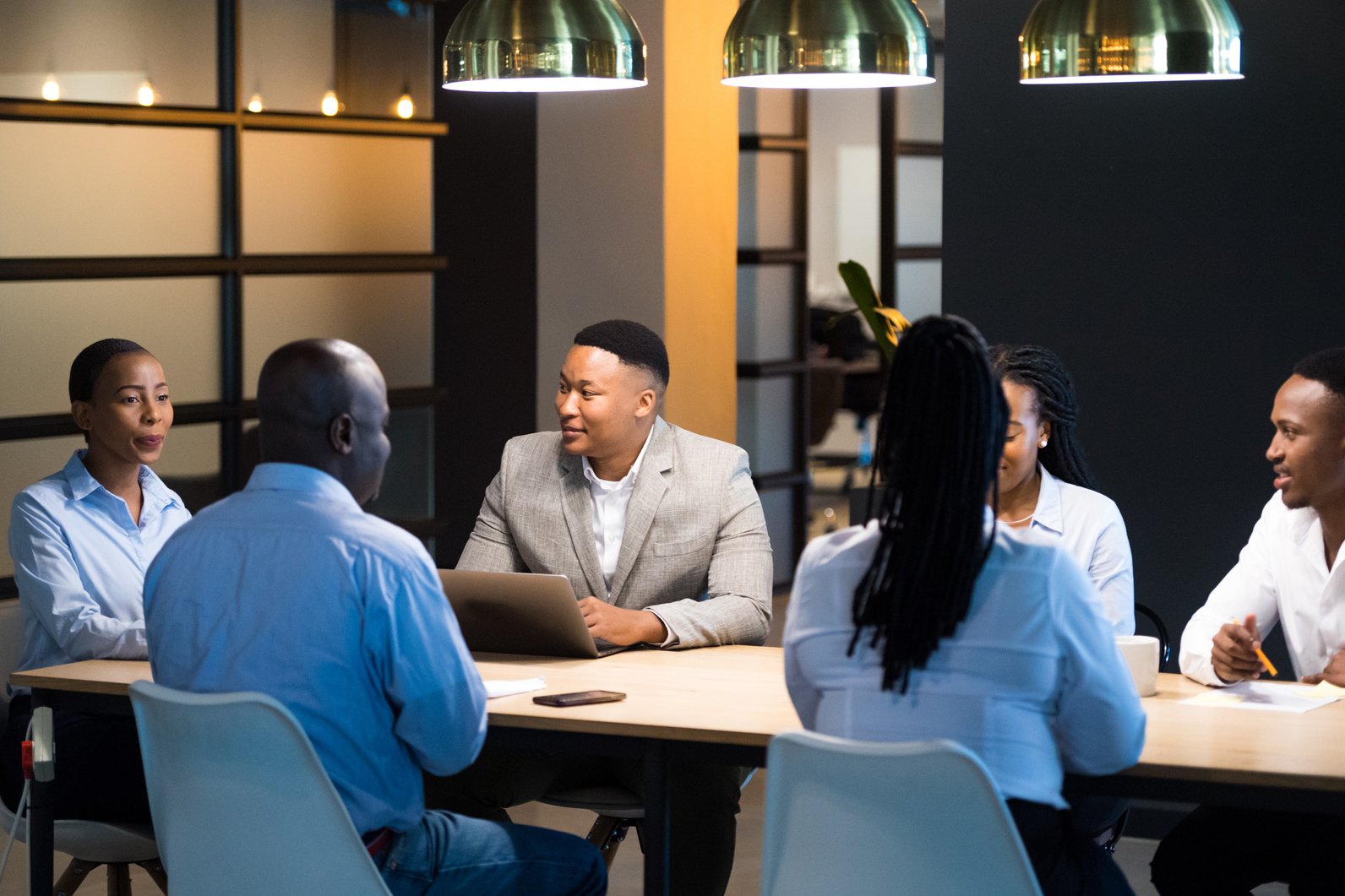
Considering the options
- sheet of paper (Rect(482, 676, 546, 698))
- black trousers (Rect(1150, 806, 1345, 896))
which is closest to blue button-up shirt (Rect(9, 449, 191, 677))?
sheet of paper (Rect(482, 676, 546, 698))

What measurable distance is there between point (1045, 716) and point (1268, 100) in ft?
8.66

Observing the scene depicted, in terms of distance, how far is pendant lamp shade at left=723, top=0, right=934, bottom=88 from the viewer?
9.39ft

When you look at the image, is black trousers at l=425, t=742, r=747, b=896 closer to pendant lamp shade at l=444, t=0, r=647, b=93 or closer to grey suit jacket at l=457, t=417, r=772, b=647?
grey suit jacket at l=457, t=417, r=772, b=647

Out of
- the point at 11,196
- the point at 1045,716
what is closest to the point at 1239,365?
the point at 1045,716

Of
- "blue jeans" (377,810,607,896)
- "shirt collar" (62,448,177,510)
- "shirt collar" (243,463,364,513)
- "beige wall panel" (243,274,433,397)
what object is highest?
"beige wall panel" (243,274,433,397)

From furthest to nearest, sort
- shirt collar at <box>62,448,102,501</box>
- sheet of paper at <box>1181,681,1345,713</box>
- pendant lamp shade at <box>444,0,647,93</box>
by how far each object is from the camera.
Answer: shirt collar at <box>62,448,102,501</box>
pendant lamp shade at <box>444,0,647,93</box>
sheet of paper at <box>1181,681,1345,713</box>

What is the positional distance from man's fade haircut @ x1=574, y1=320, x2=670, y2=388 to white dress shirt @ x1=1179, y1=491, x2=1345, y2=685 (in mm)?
1183

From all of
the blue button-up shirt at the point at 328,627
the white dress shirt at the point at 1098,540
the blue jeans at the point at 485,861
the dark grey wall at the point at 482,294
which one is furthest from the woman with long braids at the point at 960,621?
the dark grey wall at the point at 482,294

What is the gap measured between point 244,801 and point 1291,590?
194 cm

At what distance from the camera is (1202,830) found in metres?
2.97

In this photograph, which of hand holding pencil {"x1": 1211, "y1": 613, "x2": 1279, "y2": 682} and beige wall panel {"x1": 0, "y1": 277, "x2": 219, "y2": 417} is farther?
beige wall panel {"x1": 0, "y1": 277, "x2": 219, "y2": 417}

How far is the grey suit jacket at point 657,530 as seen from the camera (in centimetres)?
355

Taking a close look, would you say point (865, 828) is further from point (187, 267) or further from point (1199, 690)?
point (187, 267)

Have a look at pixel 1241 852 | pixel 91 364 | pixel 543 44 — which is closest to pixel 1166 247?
pixel 1241 852
